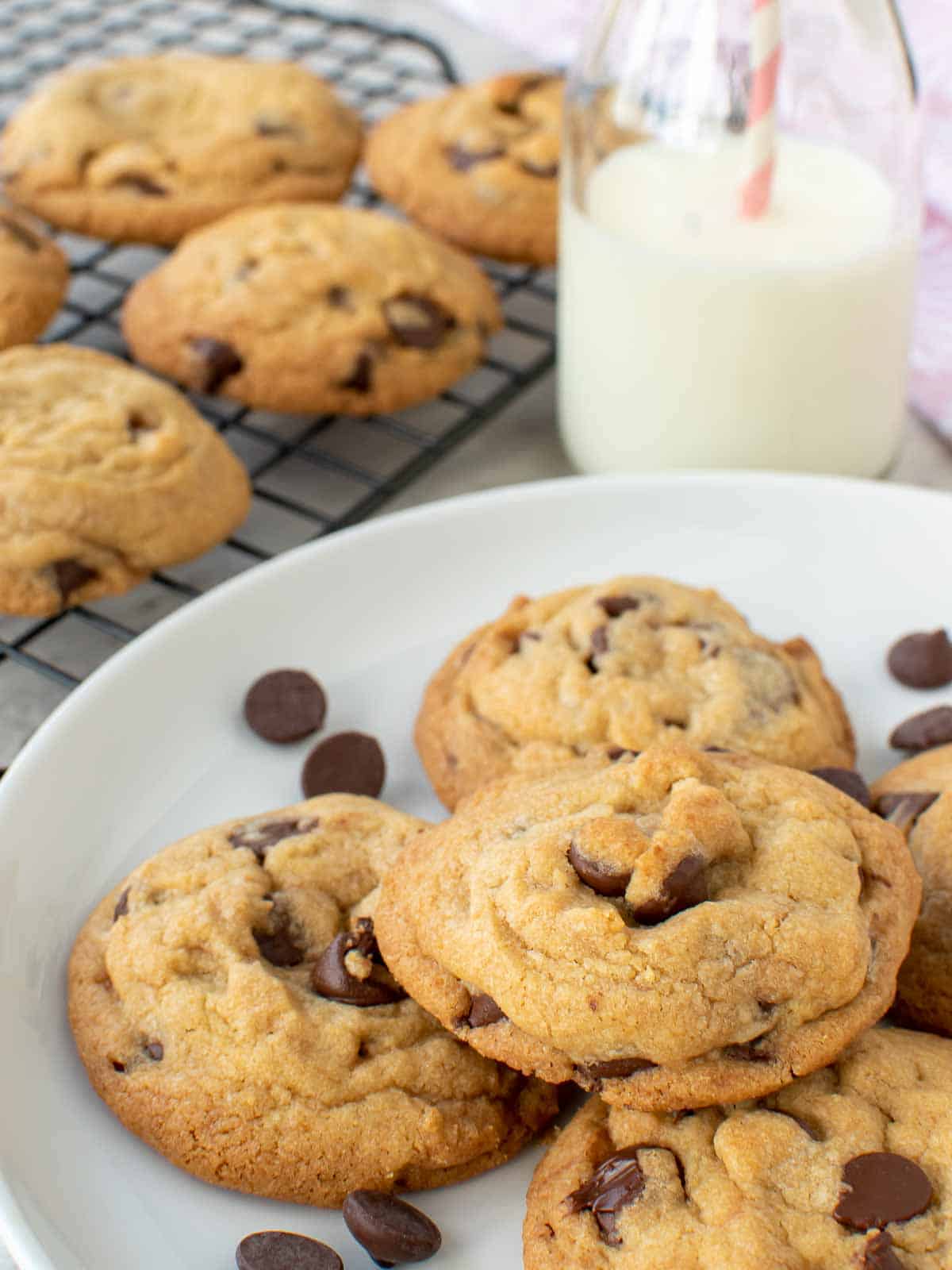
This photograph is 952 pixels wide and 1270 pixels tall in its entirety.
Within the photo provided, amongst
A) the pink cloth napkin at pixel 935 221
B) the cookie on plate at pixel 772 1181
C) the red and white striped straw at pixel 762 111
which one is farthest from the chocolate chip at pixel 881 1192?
the pink cloth napkin at pixel 935 221

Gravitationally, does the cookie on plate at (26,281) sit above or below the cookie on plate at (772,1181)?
above

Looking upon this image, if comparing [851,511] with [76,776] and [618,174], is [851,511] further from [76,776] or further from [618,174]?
[76,776]

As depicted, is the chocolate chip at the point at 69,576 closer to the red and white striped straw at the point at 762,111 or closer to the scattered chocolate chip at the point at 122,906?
the scattered chocolate chip at the point at 122,906

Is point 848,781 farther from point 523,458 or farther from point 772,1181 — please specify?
point 523,458

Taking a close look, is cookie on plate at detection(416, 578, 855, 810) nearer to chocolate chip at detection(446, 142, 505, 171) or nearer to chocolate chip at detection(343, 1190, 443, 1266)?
chocolate chip at detection(343, 1190, 443, 1266)

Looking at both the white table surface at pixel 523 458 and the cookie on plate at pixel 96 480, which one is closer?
the cookie on plate at pixel 96 480

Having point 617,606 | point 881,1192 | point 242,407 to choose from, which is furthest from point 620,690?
point 242,407

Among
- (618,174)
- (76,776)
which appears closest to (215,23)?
(618,174)

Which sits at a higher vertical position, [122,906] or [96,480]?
[96,480]
